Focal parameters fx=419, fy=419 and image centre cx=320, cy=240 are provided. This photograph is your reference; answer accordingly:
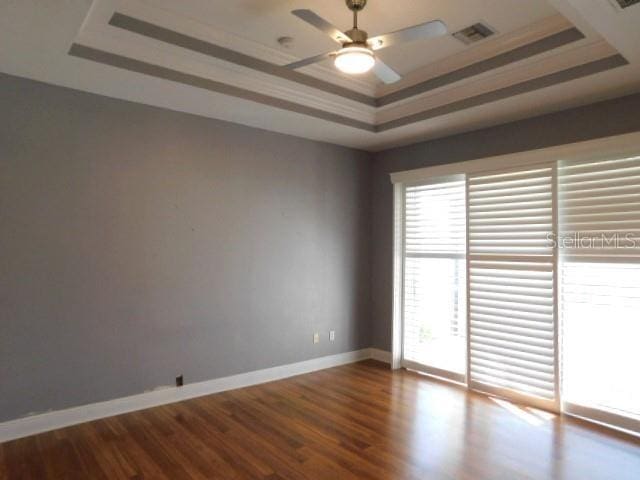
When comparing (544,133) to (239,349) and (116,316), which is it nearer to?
(239,349)

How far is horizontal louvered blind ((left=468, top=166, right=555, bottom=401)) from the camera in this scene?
3.74 metres

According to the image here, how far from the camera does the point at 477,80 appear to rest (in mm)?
3555

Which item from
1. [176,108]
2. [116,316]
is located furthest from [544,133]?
[116,316]

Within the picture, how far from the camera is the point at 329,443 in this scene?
3.05 m

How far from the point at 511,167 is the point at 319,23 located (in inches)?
102

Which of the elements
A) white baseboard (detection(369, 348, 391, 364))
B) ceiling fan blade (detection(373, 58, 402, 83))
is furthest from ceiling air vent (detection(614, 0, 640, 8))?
white baseboard (detection(369, 348, 391, 364))

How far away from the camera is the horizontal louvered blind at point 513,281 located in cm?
374

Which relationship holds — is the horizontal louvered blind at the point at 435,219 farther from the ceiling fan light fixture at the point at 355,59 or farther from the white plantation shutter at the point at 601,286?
the ceiling fan light fixture at the point at 355,59

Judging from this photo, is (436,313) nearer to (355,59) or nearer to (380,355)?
(380,355)

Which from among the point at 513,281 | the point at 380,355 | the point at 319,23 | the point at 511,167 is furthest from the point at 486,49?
the point at 380,355

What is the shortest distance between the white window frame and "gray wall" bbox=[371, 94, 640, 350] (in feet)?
0.31

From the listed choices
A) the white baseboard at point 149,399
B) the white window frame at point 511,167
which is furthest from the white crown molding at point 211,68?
the white baseboard at point 149,399

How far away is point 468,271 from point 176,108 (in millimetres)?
3233

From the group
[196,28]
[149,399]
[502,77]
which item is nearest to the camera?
[196,28]
